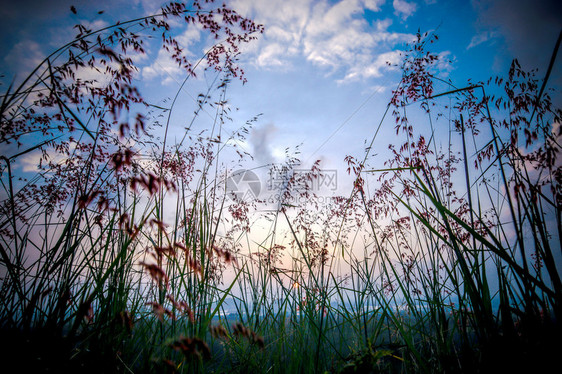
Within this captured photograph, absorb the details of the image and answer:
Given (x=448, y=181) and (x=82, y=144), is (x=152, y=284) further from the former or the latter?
(x=448, y=181)

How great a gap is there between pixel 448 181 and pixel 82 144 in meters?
5.55

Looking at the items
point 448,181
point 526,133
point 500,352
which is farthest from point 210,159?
point 448,181

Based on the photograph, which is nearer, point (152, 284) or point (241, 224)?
point (152, 284)

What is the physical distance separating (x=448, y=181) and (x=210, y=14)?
14.1 feet

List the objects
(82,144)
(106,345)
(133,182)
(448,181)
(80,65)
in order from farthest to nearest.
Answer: (448,181) → (82,144) → (80,65) → (106,345) → (133,182)

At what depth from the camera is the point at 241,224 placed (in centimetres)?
352

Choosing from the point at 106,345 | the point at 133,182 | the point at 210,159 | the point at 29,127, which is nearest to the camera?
the point at 133,182

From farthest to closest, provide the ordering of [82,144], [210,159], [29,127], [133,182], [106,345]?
[82,144], [29,127], [210,159], [106,345], [133,182]

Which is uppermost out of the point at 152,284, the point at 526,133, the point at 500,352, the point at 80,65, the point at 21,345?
the point at 80,65

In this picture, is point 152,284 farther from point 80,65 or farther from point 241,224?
point 80,65

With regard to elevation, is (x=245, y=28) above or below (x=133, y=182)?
above

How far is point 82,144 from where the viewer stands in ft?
11.2

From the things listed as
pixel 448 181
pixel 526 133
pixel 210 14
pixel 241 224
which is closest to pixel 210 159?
pixel 241 224

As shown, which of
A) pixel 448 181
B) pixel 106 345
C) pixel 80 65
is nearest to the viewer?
pixel 106 345
